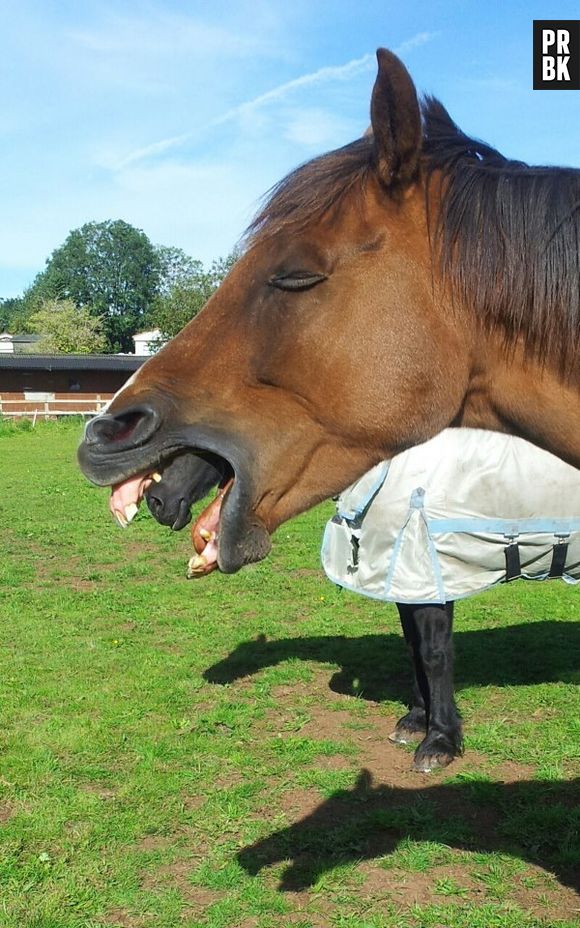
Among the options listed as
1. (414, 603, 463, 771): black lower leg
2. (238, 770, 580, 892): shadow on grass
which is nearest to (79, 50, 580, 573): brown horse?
(238, 770, 580, 892): shadow on grass

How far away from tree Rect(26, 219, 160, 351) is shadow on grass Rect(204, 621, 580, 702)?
303ft

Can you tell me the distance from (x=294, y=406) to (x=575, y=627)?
6305mm

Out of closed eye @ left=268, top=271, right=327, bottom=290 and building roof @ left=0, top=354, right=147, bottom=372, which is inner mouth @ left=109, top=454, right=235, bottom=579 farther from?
building roof @ left=0, top=354, right=147, bottom=372

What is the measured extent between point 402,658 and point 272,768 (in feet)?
7.04

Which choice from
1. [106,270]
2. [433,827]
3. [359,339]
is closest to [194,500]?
[359,339]

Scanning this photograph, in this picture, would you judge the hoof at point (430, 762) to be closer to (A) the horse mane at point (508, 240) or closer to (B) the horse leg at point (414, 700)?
(B) the horse leg at point (414, 700)

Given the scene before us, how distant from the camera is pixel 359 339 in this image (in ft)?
6.26

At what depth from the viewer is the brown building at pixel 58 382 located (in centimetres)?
4169

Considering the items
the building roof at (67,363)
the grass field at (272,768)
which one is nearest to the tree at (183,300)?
the building roof at (67,363)

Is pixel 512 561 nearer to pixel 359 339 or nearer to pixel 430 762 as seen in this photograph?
pixel 430 762

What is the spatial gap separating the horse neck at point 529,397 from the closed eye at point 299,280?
0.44 metres

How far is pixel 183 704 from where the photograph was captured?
18.5 ft

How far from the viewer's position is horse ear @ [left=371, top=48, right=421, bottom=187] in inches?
70.4

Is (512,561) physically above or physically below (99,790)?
above
